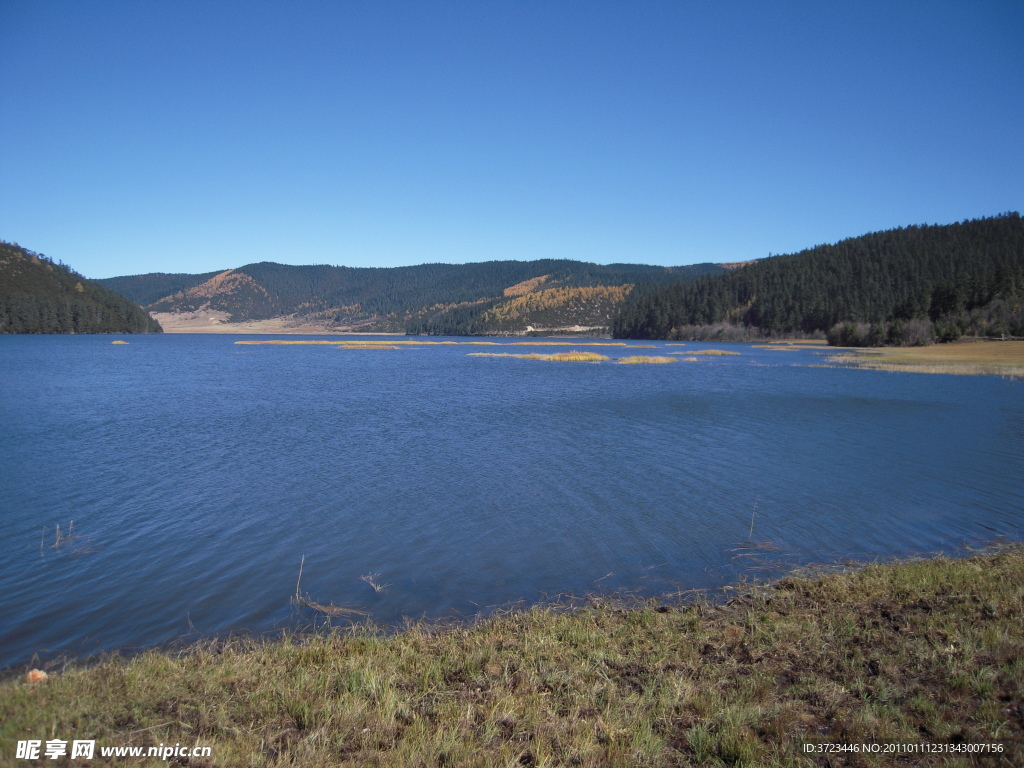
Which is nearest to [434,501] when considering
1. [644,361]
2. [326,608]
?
[326,608]

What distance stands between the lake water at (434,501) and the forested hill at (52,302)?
440 ft

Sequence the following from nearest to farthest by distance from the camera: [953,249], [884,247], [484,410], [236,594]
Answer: [236,594] → [484,410] → [953,249] → [884,247]

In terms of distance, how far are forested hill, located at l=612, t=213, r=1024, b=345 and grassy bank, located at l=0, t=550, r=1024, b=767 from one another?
112 meters

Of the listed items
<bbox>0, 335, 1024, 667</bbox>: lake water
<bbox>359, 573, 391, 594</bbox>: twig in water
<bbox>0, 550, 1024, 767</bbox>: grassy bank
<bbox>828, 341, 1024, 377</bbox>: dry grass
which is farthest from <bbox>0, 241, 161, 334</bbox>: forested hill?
<bbox>0, 550, 1024, 767</bbox>: grassy bank

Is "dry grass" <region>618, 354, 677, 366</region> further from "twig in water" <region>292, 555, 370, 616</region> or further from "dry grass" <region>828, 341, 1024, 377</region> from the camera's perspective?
"twig in water" <region>292, 555, 370, 616</region>

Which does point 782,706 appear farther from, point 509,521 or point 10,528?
point 10,528

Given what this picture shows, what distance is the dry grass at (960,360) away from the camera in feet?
171

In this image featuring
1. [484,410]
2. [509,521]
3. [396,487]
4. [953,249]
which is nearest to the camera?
[509,521]

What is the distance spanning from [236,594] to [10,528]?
6.11 m

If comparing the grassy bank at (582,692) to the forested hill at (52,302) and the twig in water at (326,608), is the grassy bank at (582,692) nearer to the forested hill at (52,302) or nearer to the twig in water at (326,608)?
the twig in water at (326,608)

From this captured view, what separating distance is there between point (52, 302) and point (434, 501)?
166 meters

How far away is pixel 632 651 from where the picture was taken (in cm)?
637

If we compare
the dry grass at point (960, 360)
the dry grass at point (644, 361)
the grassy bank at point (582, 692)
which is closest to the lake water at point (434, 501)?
the grassy bank at point (582, 692)

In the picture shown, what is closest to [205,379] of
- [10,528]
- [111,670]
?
[10,528]
